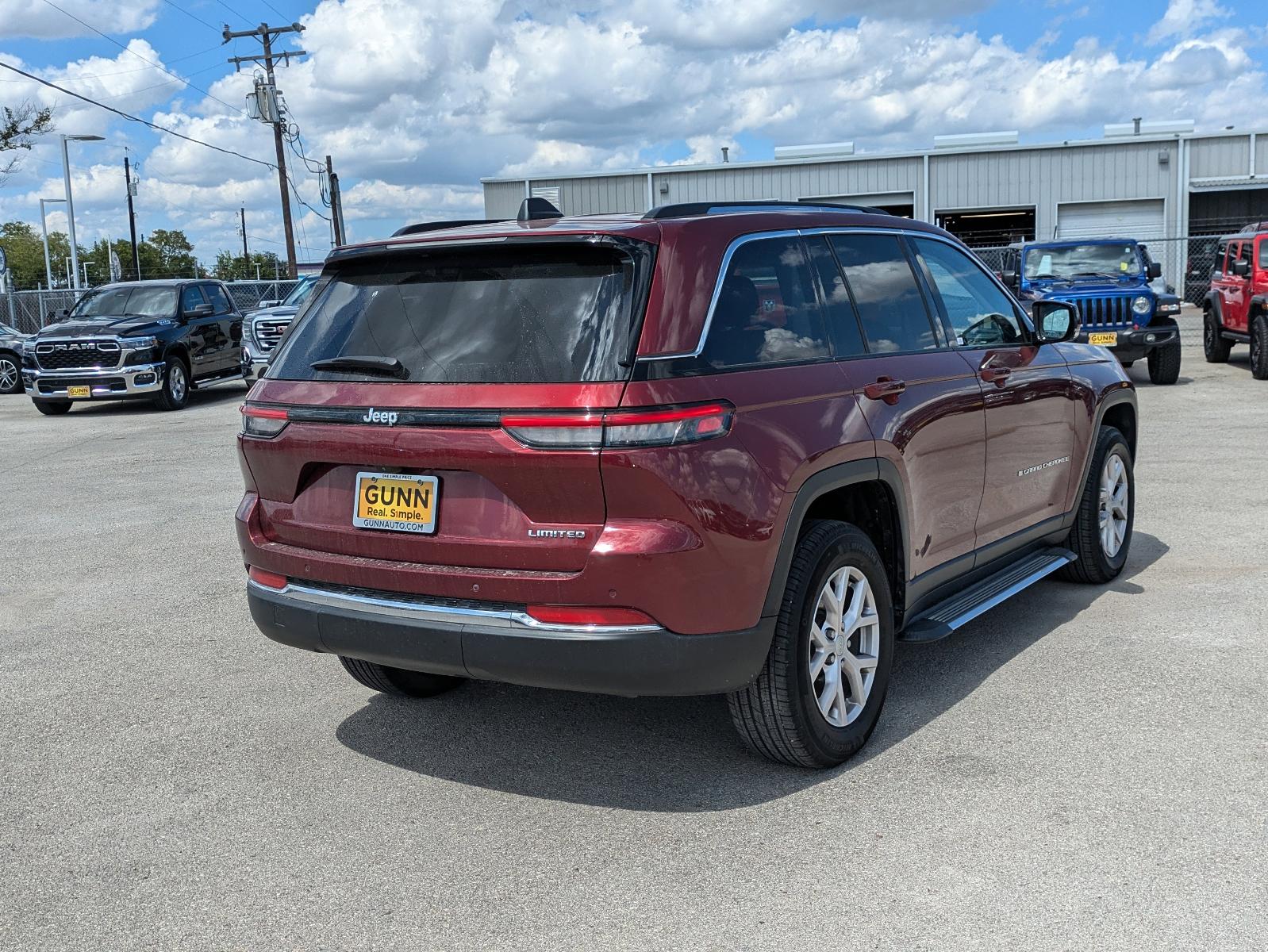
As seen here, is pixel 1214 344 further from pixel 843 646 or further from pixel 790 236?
pixel 843 646

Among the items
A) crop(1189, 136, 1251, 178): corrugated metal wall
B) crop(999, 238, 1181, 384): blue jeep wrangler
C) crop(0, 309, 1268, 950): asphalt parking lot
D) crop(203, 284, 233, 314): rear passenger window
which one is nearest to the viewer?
crop(0, 309, 1268, 950): asphalt parking lot

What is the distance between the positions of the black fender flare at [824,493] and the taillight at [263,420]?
1.66 m

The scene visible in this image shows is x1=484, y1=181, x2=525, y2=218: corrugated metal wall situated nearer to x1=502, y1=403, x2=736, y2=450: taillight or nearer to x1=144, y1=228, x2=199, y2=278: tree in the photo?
x1=502, y1=403, x2=736, y2=450: taillight

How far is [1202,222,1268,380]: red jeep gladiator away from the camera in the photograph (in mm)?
16531

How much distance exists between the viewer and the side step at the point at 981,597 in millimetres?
4602

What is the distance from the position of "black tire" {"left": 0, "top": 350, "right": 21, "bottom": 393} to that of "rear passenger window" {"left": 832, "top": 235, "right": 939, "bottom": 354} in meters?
22.4

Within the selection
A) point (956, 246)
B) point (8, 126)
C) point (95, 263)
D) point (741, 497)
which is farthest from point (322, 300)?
point (95, 263)

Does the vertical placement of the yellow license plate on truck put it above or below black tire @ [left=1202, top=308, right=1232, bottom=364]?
above

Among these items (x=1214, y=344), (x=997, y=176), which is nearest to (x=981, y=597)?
(x=1214, y=344)

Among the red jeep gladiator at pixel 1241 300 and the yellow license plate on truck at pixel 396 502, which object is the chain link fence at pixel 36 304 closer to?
the red jeep gladiator at pixel 1241 300

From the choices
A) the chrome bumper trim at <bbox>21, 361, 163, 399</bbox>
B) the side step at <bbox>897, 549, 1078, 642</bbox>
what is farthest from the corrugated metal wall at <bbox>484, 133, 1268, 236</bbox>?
the side step at <bbox>897, 549, 1078, 642</bbox>

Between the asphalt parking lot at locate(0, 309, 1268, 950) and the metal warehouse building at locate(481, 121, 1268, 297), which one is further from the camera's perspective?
the metal warehouse building at locate(481, 121, 1268, 297)

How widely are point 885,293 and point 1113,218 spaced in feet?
133

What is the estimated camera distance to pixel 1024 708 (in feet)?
15.2
